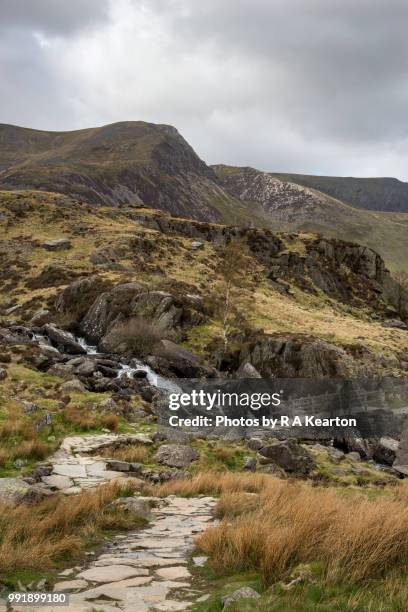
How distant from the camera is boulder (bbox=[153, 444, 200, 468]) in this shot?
15734 millimetres

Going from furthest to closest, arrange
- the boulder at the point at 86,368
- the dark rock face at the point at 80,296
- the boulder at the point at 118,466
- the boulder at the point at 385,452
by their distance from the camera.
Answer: the dark rock face at the point at 80,296 → the boulder at the point at 86,368 → the boulder at the point at 385,452 → the boulder at the point at 118,466

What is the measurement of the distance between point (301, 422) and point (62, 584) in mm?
22406

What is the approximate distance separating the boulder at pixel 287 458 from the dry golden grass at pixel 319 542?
10116 millimetres

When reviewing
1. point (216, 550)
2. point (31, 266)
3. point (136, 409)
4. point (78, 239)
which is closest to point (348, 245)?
point (78, 239)

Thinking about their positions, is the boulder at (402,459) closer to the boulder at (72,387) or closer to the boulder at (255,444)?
the boulder at (255,444)

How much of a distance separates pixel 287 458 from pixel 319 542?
1164 centimetres

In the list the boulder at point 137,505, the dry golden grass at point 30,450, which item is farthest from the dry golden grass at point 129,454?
the boulder at point 137,505

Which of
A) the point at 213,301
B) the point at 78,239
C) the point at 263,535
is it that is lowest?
the point at 263,535

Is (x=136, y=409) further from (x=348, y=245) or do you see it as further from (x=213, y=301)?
(x=348, y=245)

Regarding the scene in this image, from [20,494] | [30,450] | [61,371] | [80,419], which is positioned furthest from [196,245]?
[20,494]

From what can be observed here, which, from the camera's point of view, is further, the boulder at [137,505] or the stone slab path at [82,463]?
the stone slab path at [82,463]

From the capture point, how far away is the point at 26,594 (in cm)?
562

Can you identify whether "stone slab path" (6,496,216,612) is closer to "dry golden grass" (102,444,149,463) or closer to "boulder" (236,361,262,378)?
"dry golden grass" (102,444,149,463)

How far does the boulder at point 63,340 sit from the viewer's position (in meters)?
35.2
